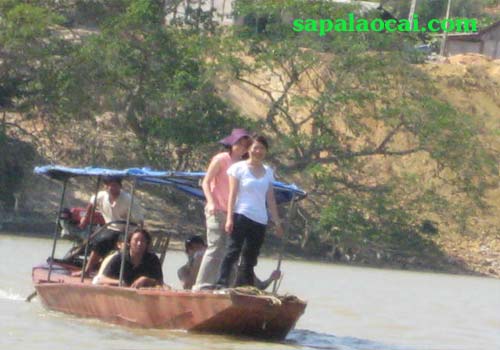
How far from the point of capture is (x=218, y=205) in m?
13.1

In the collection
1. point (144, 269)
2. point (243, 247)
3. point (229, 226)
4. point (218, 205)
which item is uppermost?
point (218, 205)

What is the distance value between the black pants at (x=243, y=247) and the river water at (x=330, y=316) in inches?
22.8

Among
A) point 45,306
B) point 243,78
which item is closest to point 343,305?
point 45,306

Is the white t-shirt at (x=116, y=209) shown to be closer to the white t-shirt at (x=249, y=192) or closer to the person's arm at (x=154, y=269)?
the person's arm at (x=154, y=269)

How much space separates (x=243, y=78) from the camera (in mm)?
34312

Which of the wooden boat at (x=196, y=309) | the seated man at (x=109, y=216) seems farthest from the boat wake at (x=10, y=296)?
the wooden boat at (x=196, y=309)

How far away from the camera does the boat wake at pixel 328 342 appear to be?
540 inches

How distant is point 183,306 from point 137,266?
43.1 inches

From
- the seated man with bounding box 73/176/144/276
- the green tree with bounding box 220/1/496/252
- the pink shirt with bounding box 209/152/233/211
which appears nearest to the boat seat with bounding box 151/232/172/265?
the seated man with bounding box 73/176/144/276

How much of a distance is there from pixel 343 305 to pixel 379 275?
9.35 metres

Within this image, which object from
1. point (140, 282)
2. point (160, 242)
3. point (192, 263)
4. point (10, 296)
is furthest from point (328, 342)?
point (10, 296)

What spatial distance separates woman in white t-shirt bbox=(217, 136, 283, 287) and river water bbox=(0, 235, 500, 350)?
69 centimetres

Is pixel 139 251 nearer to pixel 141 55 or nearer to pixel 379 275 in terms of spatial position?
pixel 379 275

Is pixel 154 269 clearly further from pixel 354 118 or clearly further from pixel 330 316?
pixel 354 118
